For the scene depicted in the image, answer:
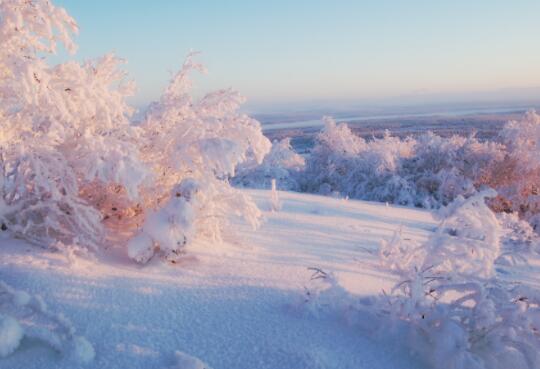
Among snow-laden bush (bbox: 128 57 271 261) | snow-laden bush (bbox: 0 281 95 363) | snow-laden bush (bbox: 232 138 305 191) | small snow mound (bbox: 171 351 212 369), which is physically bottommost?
snow-laden bush (bbox: 232 138 305 191)

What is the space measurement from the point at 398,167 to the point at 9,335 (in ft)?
61.4

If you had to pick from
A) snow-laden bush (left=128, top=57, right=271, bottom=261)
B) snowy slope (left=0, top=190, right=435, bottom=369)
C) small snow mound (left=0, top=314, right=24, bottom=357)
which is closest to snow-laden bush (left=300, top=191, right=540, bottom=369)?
snowy slope (left=0, top=190, right=435, bottom=369)

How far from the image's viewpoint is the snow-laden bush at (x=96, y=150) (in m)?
3.73

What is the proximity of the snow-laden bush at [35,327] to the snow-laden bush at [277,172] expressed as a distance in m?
17.5

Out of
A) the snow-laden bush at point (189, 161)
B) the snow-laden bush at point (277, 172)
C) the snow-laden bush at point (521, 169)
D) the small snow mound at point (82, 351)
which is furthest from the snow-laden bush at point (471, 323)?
the snow-laden bush at point (277, 172)

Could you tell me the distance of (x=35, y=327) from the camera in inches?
114

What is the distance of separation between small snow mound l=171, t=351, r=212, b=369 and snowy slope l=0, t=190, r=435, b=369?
0.20 ft

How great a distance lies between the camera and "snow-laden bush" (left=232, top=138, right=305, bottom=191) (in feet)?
71.7

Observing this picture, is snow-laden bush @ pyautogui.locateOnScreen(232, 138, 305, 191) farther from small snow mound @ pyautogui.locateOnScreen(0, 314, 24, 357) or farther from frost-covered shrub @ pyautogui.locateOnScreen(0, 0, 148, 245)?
small snow mound @ pyautogui.locateOnScreen(0, 314, 24, 357)

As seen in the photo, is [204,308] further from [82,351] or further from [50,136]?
[50,136]

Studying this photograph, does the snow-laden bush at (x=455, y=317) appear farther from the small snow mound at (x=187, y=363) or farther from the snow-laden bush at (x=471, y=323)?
the small snow mound at (x=187, y=363)

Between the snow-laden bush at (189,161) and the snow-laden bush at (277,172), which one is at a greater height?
the snow-laden bush at (189,161)

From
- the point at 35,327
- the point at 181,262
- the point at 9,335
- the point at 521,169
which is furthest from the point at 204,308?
the point at 521,169

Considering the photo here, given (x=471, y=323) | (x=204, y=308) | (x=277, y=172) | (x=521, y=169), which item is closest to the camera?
(x=471, y=323)
